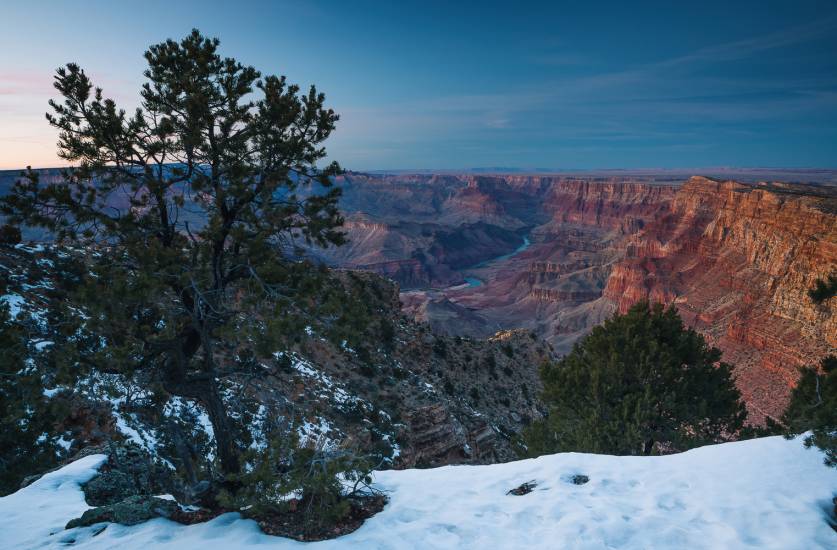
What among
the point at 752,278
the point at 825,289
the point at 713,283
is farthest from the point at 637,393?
the point at 713,283

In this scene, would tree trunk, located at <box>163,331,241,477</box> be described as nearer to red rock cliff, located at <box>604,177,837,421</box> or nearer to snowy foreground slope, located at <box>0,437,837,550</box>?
snowy foreground slope, located at <box>0,437,837,550</box>

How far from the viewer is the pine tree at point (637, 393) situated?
14.1 meters

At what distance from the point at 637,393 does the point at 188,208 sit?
14.0m

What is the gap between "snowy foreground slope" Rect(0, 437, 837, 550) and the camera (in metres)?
5.98

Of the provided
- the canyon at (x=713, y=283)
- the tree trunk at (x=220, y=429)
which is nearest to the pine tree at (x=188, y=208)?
the tree trunk at (x=220, y=429)

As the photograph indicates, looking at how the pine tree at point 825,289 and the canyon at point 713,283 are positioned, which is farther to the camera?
the canyon at point 713,283

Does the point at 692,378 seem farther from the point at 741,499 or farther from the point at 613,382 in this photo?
the point at 741,499

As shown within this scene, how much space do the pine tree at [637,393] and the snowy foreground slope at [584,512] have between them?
18.1ft

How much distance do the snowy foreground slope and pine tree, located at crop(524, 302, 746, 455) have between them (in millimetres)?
5527

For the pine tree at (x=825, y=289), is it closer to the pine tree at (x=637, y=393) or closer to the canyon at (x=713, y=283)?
the canyon at (x=713, y=283)

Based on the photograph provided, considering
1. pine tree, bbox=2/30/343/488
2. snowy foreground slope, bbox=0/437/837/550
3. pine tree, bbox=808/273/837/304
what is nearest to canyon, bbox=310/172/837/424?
pine tree, bbox=808/273/837/304

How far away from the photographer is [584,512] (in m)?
6.74

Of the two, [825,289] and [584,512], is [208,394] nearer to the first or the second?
[584,512]

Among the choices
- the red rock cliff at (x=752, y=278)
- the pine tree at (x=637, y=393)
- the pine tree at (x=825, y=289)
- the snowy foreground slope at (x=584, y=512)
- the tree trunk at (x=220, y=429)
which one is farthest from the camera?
the red rock cliff at (x=752, y=278)
